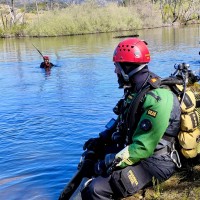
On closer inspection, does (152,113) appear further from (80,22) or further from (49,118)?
(80,22)

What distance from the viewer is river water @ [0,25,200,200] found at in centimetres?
736

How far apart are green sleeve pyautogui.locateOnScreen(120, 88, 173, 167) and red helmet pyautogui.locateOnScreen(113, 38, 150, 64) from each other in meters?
0.43

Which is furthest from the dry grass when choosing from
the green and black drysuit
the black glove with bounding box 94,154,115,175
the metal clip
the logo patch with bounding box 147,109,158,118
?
the logo patch with bounding box 147,109,158,118

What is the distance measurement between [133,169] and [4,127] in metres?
7.43

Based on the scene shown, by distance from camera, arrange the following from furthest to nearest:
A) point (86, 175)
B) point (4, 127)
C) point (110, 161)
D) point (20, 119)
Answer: point (20, 119), point (4, 127), point (86, 175), point (110, 161)

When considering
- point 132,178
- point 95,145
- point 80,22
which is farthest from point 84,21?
point 132,178

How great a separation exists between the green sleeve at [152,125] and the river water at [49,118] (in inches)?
110

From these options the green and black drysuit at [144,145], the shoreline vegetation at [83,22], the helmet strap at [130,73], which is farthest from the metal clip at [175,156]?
the shoreline vegetation at [83,22]

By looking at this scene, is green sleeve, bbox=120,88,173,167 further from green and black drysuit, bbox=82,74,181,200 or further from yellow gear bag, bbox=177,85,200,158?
yellow gear bag, bbox=177,85,200,158

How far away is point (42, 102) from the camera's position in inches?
566

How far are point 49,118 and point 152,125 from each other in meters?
8.15

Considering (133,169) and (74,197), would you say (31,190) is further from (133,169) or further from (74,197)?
(133,169)

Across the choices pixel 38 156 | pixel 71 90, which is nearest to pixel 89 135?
pixel 38 156

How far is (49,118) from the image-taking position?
1187 centimetres
